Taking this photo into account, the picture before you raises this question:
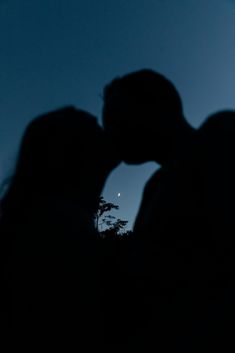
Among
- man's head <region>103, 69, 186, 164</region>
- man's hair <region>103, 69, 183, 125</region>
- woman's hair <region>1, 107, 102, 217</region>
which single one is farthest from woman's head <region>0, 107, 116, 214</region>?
man's hair <region>103, 69, 183, 125</region>

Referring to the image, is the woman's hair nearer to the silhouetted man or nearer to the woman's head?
A: the woman's head

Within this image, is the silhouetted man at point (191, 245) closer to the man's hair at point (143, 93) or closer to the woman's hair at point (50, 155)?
the man's hair at point (143, 93)

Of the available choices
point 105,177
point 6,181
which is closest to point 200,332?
point 105,177

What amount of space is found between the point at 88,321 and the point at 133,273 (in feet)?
1.53

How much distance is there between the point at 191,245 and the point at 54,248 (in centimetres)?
69

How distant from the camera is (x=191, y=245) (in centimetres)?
168

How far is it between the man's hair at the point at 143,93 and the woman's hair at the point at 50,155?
524 millimetres

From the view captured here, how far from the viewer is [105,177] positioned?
2.07m

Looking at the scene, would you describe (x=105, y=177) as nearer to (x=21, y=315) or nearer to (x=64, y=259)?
(x=64, y=259)

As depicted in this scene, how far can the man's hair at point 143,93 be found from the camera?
2533 millimetres

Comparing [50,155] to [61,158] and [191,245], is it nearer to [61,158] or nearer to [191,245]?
[61,158]

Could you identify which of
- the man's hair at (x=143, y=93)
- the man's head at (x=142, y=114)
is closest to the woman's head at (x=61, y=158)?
the man's head at (x=142, y=114)

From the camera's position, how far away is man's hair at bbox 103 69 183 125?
253cm

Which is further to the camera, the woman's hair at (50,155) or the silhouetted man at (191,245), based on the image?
the woman's hair at (50,155)
